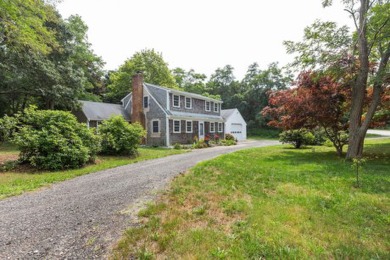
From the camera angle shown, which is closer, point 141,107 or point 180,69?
point 141,107

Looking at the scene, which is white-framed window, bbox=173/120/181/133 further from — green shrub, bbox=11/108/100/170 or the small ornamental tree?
green shrub, bbox=11/108/100/170

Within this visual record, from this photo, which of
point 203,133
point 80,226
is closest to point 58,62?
point 203,133

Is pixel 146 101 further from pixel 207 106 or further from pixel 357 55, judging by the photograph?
pixel 357 55

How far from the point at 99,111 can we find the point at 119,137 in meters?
10.6

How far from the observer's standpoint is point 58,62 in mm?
19875

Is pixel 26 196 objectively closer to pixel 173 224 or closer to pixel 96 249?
pixel 96 249

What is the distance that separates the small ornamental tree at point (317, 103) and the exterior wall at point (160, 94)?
10.3 meters

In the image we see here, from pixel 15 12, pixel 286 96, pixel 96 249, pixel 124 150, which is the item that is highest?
pixel 15 12

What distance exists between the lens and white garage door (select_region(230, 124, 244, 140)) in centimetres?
2987

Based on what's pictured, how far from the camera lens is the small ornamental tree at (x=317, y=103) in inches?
426

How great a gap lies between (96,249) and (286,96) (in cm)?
1164

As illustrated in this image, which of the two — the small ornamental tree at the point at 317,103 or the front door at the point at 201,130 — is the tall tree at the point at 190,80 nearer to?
the front door at the point at 201,130

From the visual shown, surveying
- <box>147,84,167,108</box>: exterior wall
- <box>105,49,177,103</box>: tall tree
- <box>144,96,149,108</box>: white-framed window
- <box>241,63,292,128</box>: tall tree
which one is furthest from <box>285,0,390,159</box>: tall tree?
<box>241,63,292,128</box>: tall tree

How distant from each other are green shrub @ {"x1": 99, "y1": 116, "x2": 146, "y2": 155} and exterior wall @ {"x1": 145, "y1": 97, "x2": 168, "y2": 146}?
19.9 feet
